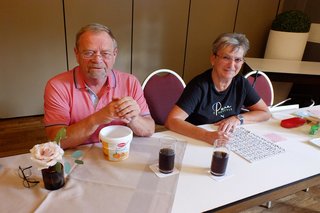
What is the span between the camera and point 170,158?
1059mm

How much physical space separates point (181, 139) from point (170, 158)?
0.33 m

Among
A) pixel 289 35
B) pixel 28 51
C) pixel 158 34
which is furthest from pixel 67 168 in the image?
pixel 289 35

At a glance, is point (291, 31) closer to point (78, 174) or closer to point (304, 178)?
point (304, 178)

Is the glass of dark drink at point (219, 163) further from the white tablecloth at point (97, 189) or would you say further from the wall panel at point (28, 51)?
the wall panel at point (28, 51)

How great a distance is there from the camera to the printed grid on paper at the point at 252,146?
4.09 feet

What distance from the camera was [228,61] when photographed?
5.22 feet

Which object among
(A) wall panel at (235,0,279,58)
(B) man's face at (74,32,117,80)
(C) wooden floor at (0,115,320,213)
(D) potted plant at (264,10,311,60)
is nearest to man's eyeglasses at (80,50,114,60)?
(B) man's face at (74,32,117,80)

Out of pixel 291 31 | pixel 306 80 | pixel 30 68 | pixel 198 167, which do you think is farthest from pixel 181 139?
pixel 291 31

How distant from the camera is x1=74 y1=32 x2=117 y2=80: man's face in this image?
129cm

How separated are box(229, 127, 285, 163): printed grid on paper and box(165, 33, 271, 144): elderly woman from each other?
0.22ft

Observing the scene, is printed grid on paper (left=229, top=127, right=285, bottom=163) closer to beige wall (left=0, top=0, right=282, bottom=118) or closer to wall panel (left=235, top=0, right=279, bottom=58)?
beige wall (left=0, top=0, right=282, bottom=118)

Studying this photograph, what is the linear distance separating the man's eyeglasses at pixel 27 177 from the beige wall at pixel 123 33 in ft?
7.80

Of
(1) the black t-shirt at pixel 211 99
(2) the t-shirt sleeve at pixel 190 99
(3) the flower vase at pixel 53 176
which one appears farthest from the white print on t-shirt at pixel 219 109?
(3) the flower vase at pixel 53 176

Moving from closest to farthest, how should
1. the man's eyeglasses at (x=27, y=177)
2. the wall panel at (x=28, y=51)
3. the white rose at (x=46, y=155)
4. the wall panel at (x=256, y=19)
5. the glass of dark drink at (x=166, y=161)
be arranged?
1. the white rose at (x=46, y=155)
2. the man's eyeglasses at (x=27, y=177)
3. the glass of dark drink at (x=166, y=161)
4. the wall panel at (x=28, y=51)
5. the wall panel at (x=256, y=19)
